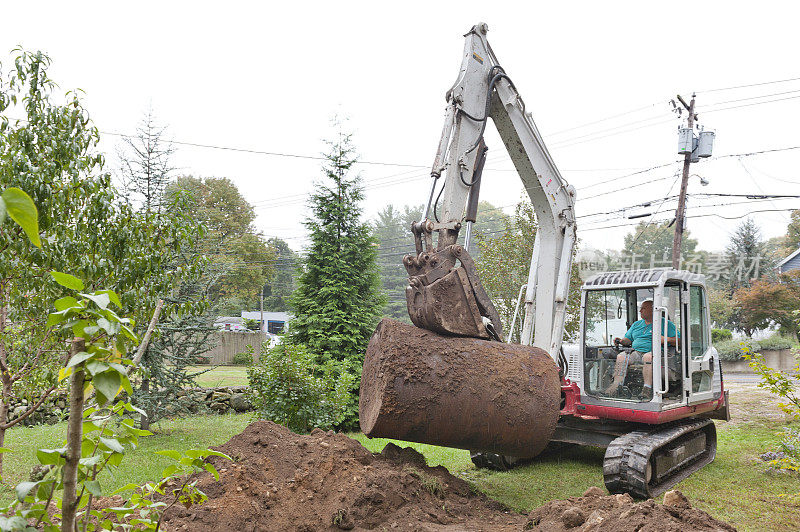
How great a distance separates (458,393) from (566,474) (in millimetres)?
3609

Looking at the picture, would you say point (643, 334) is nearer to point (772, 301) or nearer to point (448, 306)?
point (448, 306)

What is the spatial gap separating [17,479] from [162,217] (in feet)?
12.9

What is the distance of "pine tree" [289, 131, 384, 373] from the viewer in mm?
10609

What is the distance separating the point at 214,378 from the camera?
59.6ft

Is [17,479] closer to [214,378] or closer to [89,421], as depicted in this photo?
[89,421]

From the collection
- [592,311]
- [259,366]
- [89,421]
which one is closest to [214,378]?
[259,366]

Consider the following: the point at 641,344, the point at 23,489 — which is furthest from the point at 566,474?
the point at 23,489

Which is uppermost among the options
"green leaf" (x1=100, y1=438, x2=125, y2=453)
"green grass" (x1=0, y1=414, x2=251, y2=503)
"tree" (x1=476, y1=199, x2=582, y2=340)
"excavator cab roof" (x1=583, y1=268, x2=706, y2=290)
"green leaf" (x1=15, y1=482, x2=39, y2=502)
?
"tree" (x1=476, y1=199, x2=582, y2=340)

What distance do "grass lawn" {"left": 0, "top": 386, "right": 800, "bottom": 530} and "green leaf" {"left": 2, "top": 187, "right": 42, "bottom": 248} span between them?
5313 mm

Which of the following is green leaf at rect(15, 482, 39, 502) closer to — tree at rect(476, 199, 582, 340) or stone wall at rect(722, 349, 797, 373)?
tree at rect(476, 199, 582, 340)

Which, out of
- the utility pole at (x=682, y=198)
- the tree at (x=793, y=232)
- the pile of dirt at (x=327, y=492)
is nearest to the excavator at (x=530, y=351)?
the pile of dirt at (x=327, y=492)

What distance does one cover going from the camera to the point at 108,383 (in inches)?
42.4

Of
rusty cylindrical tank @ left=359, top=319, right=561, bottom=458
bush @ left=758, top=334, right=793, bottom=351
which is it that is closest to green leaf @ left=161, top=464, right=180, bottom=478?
rusty cylindrical tank @ left=359, top=319, right=561, bottom=458

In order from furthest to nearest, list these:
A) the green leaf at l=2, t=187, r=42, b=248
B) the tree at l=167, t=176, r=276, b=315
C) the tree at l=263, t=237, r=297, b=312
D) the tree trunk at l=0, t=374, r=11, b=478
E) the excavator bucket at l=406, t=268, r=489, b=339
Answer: the tree at l=263, t=237, r=297, b=312
the tree at l=167, t=176, r=276, b=315
the tree trunk at l=0, t=374, r=11, b=478
the excavator bucket at l=406, t=268, r=489, b=339
the green leaf at l=2, t=187, r=42, b=248
